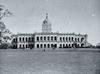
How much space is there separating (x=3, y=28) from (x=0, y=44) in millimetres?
219

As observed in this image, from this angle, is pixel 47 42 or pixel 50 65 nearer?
pixel 50 65

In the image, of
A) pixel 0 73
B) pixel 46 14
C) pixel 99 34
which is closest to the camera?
pixel 99 34

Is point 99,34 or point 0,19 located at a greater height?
point 0,19

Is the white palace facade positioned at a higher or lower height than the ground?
higher

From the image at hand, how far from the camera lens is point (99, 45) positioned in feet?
8.32

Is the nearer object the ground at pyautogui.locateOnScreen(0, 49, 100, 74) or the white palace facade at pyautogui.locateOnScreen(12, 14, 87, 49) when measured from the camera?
the ground at pyautogui.locateOnScreen(0, 49, 100, 74)

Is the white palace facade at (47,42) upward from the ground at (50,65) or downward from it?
upward

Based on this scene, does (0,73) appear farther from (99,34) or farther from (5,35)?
(99,34)

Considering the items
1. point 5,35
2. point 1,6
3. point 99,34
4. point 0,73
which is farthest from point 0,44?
point 99,34

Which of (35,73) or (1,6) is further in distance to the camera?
(35,73)

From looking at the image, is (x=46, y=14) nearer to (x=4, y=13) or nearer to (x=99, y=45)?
(x=4, y=13)

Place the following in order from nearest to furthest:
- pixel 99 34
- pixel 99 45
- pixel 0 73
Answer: pixel 99 34 < pixel 99 45 < pixel 0 73

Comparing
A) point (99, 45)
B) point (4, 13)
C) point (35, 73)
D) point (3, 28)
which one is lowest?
point (35, 73)

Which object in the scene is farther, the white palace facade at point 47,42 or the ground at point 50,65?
the white palace facade at point 47,42
